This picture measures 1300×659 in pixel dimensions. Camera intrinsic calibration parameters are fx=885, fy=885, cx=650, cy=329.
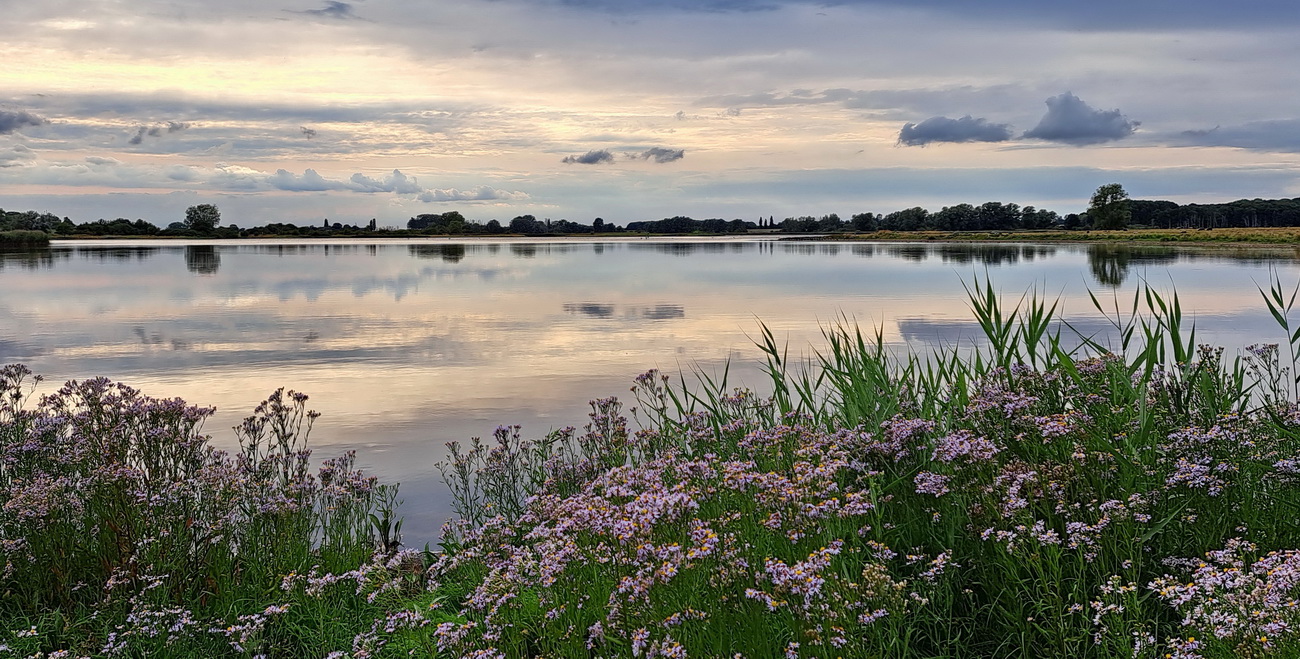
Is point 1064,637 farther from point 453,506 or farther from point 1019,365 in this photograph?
point 453,506

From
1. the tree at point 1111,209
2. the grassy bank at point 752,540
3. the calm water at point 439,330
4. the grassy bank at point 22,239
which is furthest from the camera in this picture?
the tree at point 1111,209

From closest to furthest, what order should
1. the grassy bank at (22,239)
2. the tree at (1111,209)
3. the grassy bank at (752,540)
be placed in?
the grassy bank at (752,540), the grassy bank at (22,239), the tree at (1111,209)

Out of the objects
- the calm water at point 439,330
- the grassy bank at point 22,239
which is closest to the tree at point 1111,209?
the calm water at point 439,330

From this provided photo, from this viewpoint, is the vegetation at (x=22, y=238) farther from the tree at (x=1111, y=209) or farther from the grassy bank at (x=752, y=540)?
the tree at (x=1111, y=209)

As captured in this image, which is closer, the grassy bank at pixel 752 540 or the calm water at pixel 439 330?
the grassy bank at pixel 752 540

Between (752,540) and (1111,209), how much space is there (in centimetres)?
13540

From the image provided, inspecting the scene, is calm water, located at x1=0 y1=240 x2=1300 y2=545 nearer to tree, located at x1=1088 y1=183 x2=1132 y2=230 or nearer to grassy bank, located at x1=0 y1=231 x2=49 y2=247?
grassy bank, located at x1=0 y1=231 x2=49 y2=247

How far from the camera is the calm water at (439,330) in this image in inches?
446

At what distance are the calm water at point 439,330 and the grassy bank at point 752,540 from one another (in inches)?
70.1

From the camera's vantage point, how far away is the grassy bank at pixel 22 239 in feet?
244

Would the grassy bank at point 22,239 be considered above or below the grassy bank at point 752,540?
above

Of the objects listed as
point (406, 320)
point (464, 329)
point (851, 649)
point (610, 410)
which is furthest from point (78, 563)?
point (406, 320)

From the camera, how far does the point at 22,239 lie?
76.9 meters

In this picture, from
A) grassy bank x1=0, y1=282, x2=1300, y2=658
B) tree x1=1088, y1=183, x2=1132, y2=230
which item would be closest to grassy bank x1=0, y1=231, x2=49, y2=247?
grassy bank x1=0, y1=282, x2=1300, y2=658
